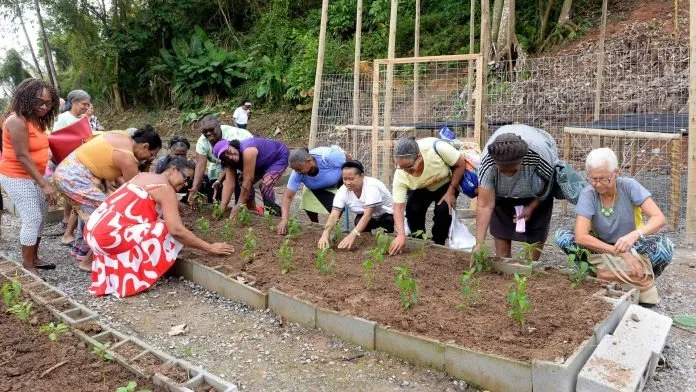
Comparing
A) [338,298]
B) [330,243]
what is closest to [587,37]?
[330,243]

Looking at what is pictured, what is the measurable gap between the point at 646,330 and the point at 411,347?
127 centimetres

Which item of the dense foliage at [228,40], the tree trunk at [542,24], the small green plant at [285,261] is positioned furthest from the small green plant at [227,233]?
the tree trunk at [542,24]

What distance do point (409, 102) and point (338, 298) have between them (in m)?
7.66

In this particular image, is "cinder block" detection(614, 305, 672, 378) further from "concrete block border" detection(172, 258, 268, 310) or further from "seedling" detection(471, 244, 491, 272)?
"concrete block border" detection(172, 258, 268, 310)

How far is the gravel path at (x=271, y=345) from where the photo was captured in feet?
9.62

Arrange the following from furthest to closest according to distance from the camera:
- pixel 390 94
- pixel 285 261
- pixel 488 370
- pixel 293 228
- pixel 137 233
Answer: pixel 390 94 < pixel 293 228 < pixel 285 261 < pixel 137 233 < pixel 488 370

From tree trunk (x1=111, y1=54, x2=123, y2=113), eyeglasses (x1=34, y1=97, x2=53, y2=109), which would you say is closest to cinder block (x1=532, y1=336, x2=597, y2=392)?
eyeglasses (x1=34, y1=97, x2=53, y2=109)

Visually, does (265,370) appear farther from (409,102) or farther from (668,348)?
(409,102)

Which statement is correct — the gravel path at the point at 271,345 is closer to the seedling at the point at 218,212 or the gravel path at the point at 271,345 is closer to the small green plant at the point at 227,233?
the small green plant at the point at 227,233

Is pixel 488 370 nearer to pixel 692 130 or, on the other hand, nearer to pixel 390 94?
pixel 692 130

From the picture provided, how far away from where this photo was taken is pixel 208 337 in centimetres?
354

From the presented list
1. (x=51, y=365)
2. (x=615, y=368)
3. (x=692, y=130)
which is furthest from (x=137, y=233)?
(x=692, y=130)

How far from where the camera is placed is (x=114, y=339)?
3.18 metres

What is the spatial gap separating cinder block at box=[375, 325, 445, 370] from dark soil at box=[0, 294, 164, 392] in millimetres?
1210
